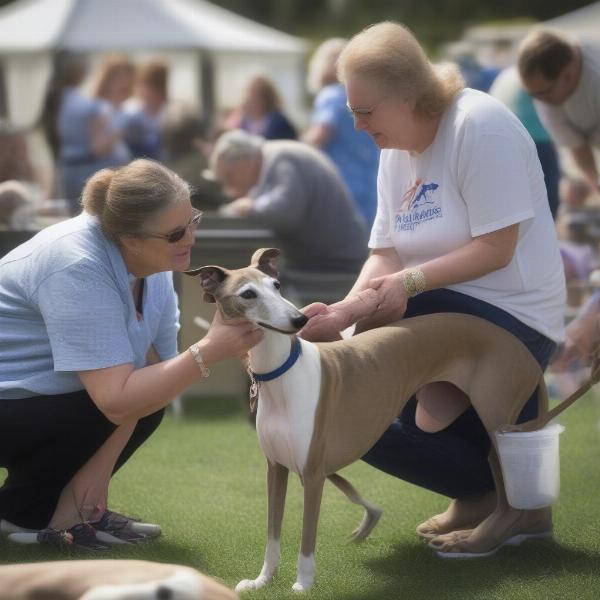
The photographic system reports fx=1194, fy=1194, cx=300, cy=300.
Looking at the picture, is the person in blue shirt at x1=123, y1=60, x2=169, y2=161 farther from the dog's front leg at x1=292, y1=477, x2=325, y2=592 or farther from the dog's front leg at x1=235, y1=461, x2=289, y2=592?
the dog's front leg at x1=292, y1=477, x2=325, y2=592

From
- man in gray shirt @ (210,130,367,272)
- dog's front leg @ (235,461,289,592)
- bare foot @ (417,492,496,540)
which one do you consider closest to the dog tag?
dog's front leg @ (235,461,289,592)

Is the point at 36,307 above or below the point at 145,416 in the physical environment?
above

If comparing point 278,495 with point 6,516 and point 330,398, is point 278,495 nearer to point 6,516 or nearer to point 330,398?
point 330,398

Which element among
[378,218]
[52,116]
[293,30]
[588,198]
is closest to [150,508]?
[378,218]

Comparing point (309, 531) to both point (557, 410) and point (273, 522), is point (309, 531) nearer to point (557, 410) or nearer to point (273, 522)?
point (273, 522)

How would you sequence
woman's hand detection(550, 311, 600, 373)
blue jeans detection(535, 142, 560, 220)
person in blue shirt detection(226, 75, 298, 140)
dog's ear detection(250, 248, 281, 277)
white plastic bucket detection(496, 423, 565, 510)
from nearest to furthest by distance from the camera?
dog's ear detection(250, 248, 281, 277)
white plastic bucket detection(496, 423, 565, 510)
woman's hand detection(550, 311, 600, 373)
blue jeans detection(535, 142, 560, 220)
person in blue shirt detection(226, 75, 298, 140)

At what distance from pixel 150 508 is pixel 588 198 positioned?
225 inches

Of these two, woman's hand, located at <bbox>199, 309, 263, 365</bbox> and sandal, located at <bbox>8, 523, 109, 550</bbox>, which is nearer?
woman's hand, located at <bbox>199, 309, 263, 365</bbox>

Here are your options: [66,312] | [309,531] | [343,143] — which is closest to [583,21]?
[343,143]

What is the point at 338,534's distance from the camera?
13.1ft

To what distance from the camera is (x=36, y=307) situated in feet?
11.8

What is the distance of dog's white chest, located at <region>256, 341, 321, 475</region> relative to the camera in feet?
10.5

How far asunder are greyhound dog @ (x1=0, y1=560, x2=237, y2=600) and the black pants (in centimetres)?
127

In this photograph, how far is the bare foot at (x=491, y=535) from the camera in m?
3.68
